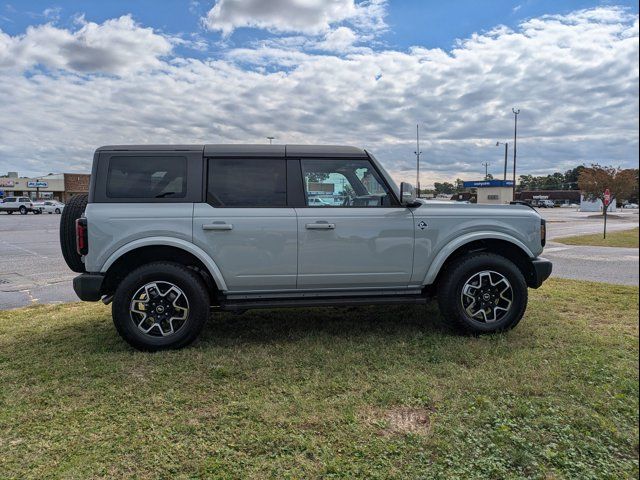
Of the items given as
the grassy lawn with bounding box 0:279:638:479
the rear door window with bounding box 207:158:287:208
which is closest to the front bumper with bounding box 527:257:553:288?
the grassy lawn with bounding box 0:279:638:479

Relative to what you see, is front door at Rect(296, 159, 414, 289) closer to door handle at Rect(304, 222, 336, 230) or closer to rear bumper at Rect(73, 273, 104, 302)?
door handle at Rect(304, 222, 336, 230)

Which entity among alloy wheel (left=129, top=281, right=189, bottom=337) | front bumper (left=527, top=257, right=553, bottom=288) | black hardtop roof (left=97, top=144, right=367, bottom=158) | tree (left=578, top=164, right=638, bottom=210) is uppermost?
black hardtop roof (left=97, top=144, right=367, bottom=158)

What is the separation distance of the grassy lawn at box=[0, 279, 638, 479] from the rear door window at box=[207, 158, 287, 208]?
1.41 meters

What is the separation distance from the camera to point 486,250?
5078mm

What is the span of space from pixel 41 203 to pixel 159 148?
4870 cm

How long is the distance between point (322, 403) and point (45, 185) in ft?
273

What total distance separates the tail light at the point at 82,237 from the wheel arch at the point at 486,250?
3.27 metres

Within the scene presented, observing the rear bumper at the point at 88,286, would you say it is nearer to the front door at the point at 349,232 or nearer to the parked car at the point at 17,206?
the front door at the point at 349,232

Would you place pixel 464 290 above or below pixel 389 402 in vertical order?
above

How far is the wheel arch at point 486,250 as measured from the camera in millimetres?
4785

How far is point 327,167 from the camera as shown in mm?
4895

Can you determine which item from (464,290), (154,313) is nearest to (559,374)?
(464,290)

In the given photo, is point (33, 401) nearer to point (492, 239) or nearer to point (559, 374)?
point (559, 374)

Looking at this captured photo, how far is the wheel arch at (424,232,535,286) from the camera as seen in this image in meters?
4.79
